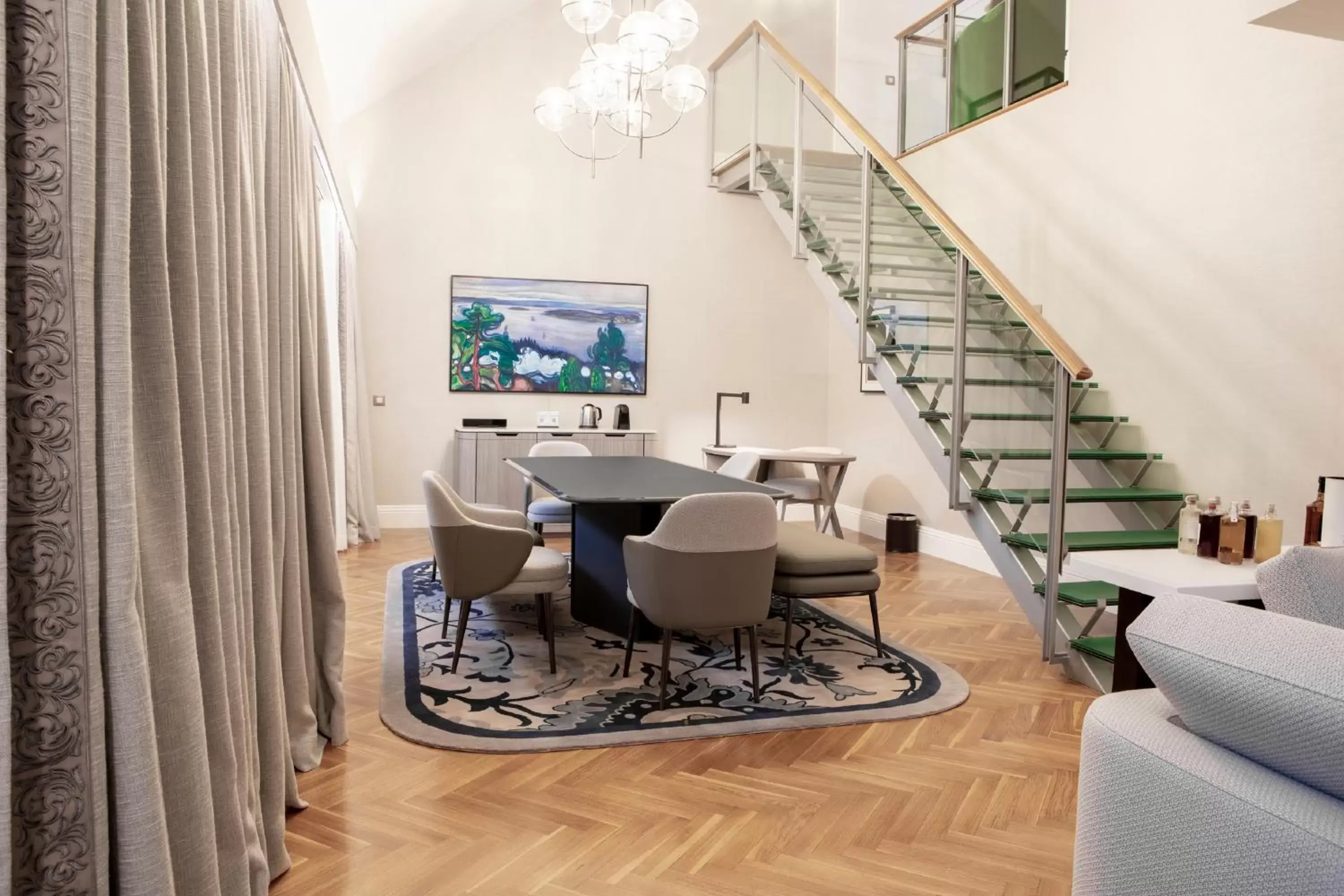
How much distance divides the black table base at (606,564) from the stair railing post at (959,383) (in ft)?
5.33

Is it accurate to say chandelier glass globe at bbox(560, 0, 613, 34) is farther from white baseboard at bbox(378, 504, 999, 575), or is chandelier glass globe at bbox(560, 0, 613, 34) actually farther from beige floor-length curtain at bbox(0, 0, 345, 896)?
white baseboard at bbox(378, 504, 999, 575)

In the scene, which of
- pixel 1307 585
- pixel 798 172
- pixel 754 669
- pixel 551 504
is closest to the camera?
pixel 1307 585

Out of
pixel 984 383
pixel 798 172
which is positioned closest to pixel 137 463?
pixel 984 383

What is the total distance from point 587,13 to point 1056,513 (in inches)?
130

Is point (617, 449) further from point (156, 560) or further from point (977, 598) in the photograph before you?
point (156, 560)

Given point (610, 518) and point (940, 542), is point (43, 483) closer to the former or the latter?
point (610, 518)

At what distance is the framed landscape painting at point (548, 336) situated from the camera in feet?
27.5

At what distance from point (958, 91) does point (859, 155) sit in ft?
6.57

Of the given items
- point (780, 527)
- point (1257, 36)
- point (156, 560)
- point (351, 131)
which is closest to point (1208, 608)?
point (156, 560)

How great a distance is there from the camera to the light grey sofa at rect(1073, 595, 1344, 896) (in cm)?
119

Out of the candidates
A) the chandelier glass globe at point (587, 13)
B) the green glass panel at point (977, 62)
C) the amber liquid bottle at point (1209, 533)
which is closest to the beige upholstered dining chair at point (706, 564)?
the amber liquid bottle at point (1209, 533)

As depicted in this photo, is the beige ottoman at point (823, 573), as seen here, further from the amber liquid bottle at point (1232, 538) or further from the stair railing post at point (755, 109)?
the stair railing post at point (755, 109)

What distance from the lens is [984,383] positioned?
476 cm

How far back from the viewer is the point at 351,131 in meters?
7.92
